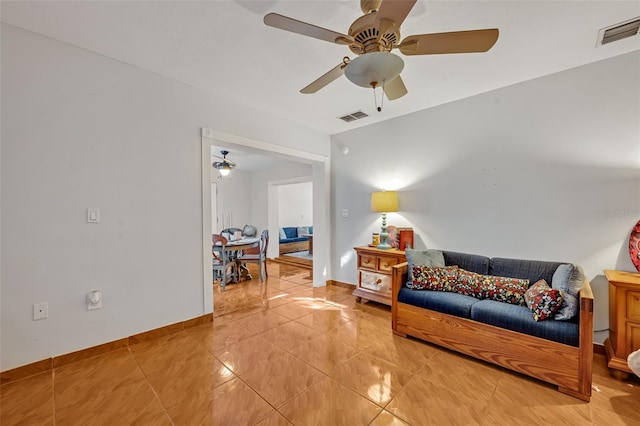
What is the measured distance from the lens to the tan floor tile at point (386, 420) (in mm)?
1528

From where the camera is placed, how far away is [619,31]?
6.37 ft

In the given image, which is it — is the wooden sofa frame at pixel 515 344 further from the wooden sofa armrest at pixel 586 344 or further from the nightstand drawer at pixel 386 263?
the nightstand drawer at pixel 386 263

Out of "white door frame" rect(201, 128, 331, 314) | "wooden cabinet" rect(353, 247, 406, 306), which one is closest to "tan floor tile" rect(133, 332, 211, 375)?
"white door frame" rect(201, 128, 331, 314)

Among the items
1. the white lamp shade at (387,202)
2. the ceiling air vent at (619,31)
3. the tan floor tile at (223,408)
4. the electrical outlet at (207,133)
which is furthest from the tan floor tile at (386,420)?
the ceiling air vent at (619,31)

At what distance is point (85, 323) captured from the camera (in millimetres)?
2207

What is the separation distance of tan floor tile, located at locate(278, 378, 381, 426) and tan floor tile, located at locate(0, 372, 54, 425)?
1452 mm

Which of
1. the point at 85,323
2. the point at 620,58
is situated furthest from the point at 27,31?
the point at 620,58

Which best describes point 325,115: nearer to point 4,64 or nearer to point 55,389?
point 4,64

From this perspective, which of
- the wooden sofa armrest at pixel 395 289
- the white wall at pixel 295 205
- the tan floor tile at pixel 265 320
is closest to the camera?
the wooden sofa armrest at pixel 395 289

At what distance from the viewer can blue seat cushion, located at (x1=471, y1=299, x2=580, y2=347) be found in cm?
181

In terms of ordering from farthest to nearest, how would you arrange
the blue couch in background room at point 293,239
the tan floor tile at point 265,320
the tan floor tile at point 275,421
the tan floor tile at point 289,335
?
the blue couch in background room at point 293,239
the tan floor tile at point 265,320
the tan floor tile at point 289,335
the tan floor tile at point 275,421

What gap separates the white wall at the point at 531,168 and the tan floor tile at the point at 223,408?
2.60m

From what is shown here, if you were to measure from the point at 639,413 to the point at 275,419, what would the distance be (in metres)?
2.25

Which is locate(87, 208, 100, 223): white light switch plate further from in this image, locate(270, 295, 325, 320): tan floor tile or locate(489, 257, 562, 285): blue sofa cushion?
locate(489, 257, 562, 285): blue sofa cushion
